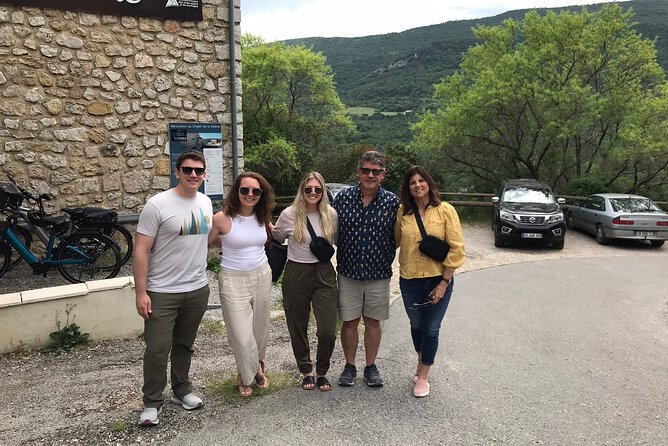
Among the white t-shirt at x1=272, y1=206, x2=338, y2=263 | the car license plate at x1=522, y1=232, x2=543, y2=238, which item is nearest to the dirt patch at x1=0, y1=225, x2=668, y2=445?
the white t-shirt at x1=272, y1=206, x2=338, y2=263

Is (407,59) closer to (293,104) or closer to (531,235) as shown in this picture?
(293,104)

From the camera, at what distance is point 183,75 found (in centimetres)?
679

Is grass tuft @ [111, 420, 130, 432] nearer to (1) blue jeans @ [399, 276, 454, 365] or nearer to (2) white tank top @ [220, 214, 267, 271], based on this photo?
(2) white tank top @ [220, 214, 267, 271]

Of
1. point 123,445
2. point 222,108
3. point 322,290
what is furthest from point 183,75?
point 123,445

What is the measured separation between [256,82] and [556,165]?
14065 mm

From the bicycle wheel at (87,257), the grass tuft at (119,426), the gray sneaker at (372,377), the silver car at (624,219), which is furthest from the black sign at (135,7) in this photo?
the silver car at (624,219)

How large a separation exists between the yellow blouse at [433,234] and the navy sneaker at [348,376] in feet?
2.97

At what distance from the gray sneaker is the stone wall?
14.3 feet

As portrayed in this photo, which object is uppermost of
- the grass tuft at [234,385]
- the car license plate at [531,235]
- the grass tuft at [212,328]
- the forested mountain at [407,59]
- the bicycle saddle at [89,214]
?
the forested mountain at [407,59]

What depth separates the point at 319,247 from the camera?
3.43 m

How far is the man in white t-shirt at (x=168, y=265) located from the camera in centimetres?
295

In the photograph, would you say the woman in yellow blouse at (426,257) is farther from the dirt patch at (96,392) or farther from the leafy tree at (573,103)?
the leafy tree at (573,103)

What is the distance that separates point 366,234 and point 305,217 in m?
0.45

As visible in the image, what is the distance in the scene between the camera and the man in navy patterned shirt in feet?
11.5
